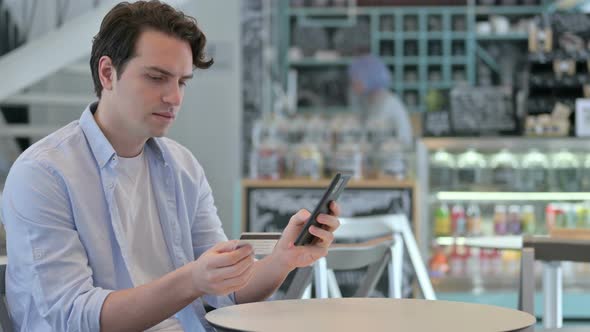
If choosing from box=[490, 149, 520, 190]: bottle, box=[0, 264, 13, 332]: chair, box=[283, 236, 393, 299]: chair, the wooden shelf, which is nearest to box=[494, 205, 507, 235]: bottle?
box=[490, 149, 520, 190]: bottle

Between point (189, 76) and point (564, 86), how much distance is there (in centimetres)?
508

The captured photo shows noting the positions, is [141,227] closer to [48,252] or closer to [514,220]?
[48,252]

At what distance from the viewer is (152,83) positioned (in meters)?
2.18

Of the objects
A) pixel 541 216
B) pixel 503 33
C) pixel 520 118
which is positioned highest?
pixel 503 33

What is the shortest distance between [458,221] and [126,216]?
182 inches

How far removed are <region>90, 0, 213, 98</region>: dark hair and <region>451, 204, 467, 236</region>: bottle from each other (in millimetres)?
4545

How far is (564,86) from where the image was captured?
6887 millimetres

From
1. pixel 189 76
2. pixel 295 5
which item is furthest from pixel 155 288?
pixel 295 5

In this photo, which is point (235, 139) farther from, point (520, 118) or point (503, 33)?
point (503, 33)

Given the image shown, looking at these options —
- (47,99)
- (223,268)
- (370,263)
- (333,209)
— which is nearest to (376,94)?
(47,99)

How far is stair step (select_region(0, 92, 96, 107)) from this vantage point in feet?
22.2

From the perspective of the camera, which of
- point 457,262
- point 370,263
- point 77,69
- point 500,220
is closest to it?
point 370,263

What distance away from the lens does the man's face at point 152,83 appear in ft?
7.16

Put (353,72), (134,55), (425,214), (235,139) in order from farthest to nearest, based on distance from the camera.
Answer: (353,72) < (235,139) < (425,214) < (134,55)
